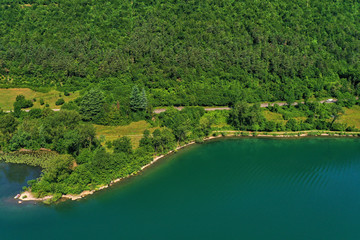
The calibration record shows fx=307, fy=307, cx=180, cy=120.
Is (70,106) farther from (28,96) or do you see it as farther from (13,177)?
(13,177)

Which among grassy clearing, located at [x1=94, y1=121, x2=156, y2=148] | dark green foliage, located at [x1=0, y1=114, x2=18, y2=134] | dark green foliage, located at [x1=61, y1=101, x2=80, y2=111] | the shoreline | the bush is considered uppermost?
the bush

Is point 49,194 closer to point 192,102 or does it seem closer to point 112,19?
point 192,102

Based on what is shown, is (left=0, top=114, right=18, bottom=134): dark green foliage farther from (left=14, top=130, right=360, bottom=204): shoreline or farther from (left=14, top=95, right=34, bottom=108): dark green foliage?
(left=14, top=130, right=360, bottom=204): shoreline

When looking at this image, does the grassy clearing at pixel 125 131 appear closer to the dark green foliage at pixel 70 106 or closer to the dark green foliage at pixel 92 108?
the dark green foliage at pixel 92 108

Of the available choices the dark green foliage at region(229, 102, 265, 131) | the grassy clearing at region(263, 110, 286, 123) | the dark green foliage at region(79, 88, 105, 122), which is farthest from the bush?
the grassy clearing at region(263, 110, 286, 123)

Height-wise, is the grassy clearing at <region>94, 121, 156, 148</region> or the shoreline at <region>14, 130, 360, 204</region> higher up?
the grassy clearing at <region>94, 121, 156, 148</region>

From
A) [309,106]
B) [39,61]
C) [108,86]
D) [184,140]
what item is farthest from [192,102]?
[39,61]

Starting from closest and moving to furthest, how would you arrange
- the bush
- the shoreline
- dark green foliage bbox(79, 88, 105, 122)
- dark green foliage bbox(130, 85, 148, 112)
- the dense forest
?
the shoreline
dark green foliage bbox(79, 88, 105, 122)
dark green foliage bbox(130, 85, 148, 112)
the bush
the dense forest
